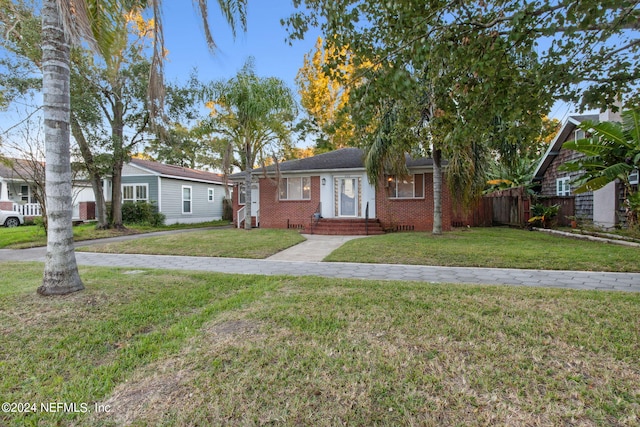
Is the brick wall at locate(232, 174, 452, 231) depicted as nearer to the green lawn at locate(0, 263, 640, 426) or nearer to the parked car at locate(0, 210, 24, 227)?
the green lawn at locate(0, 263, 640, 426)

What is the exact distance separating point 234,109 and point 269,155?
260 centimetres

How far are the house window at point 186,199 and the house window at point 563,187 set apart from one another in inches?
818

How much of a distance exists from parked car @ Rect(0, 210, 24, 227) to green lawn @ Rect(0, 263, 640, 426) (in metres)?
18.3

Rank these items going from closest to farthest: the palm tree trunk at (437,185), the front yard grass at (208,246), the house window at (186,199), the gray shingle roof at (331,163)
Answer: the front yard grass at (208,246)
the palm tree trunk at (437,185)
the gray shingle roof at (331,163)
the house window at (186,199)

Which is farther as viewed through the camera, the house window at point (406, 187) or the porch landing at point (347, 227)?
the house window at point (406, 187)

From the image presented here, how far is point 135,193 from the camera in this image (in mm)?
19172

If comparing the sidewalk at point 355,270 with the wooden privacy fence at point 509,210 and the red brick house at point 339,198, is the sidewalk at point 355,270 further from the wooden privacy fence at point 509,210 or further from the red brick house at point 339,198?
the wooden privacy fence at point 509,210

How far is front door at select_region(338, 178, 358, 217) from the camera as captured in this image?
15211 mm

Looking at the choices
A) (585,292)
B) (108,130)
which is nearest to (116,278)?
(585,292)

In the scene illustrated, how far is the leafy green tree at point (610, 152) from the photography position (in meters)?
8.52

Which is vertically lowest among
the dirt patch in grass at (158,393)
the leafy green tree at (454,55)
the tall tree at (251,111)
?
the dirt patch in grass at (158,393)

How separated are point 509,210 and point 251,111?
12.7 metres

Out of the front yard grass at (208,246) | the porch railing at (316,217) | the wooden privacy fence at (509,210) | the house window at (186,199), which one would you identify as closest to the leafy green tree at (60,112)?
the front yard grass at (208,246)

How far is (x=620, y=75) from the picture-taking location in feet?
13.1
